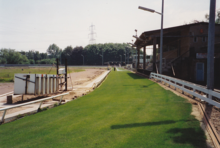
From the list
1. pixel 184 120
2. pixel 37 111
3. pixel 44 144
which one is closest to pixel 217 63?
pixel 184 120

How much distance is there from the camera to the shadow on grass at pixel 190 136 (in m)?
4.27

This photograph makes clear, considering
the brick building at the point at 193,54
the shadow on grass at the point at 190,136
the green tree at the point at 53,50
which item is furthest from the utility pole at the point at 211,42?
the green tree at the point at 53,50

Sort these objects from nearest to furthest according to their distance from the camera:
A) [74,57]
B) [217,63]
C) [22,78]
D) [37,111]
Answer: [37,111]
[22,78]
[217,63]
[74,57]

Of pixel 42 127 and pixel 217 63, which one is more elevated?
pixel 217 63

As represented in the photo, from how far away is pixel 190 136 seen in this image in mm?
4656

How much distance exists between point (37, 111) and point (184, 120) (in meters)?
6.99

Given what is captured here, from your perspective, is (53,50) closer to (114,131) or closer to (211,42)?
(211,42)

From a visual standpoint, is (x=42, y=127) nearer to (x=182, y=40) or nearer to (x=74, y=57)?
(x=182, y=40)

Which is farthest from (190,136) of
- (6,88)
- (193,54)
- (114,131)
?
(6,88)

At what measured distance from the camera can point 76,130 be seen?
5531 mm

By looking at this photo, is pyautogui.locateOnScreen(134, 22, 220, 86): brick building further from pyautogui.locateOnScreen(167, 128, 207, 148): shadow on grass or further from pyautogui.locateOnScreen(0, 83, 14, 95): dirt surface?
pyautogui.locateOnScreen(0, 83, 14, 95): dirt surface

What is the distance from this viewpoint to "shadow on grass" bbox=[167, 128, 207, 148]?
427 centimetres

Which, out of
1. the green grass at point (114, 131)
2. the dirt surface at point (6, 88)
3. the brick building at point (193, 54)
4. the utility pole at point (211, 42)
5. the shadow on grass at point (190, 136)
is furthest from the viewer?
the brick building at point (193, 54)

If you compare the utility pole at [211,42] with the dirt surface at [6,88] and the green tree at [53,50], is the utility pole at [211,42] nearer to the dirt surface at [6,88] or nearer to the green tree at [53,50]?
the dirt surface at [6,88]
